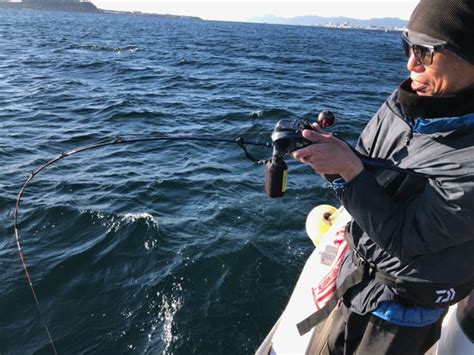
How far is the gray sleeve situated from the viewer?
1.75m

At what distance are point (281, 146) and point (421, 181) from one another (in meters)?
0.65

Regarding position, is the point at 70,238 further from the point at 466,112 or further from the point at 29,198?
the point at 466,112

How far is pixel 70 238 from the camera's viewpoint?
6117 mm

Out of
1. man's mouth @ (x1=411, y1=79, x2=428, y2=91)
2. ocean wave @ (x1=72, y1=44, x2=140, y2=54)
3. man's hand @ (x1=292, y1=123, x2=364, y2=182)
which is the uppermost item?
man's mouth @ (x1=411, y1=79, x2=428, y2=91)

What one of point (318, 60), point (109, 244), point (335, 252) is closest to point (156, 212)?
point (109, 244)

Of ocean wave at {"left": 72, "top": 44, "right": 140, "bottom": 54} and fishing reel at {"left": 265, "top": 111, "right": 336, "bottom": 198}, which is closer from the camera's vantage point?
fishing reel at {"left": 265, "top": 111, "right": 336, "bottom": 198}

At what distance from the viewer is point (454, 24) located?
1.78 meters

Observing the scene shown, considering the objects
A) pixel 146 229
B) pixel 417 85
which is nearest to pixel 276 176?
pixel 417 85

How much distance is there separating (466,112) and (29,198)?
6.76 meters

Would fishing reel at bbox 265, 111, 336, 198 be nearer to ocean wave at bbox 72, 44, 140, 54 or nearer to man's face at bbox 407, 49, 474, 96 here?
man's face at bbox 407, 49, 474, 96

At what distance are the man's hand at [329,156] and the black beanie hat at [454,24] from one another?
60cm

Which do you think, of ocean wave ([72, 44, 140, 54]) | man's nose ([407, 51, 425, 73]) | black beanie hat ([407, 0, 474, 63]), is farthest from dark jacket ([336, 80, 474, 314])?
ocean wave ([72, 44, 140, 54])

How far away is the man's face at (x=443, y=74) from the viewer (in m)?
1.83

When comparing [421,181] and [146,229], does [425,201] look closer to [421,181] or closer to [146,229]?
[421,181]
